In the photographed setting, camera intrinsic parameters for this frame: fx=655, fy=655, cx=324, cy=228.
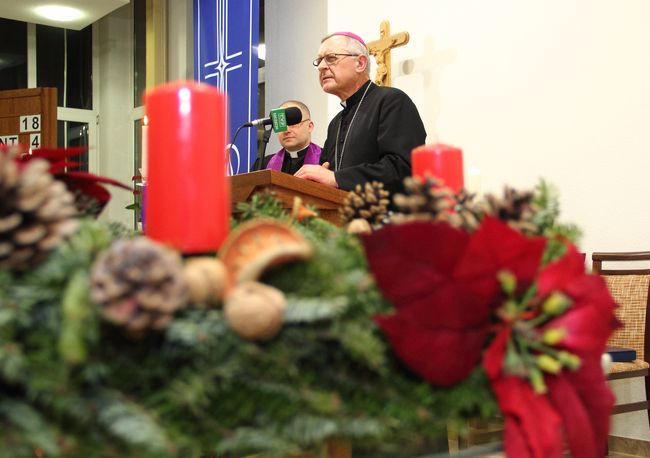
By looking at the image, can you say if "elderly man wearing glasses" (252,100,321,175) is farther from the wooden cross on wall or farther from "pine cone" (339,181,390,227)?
"pine cone" (339,181,390,227)

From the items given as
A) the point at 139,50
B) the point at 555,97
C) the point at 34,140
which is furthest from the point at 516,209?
the point at 139,50

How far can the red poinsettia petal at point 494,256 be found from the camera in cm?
43

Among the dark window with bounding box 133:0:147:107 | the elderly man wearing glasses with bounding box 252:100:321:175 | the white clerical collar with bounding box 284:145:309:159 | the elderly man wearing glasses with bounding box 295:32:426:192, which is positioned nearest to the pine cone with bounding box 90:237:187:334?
the elderly man wearing glasses with bounding box 295:32:426:192

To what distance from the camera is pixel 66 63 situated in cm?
707

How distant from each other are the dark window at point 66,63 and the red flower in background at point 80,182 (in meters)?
6.94

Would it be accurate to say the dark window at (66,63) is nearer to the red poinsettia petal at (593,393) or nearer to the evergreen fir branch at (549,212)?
the evergreen fir branch at (549,212)

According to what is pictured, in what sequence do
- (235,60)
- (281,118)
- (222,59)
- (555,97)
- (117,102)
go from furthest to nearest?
(117,102), (222,59), (235,60), (555,97), (281,118)

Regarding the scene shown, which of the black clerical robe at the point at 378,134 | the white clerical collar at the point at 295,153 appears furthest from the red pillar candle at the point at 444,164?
the white clerical collar at the point at 295,153

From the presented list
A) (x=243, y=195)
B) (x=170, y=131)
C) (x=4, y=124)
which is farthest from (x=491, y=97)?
(x=4, y=124)

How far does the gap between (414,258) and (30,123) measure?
15.7 ft

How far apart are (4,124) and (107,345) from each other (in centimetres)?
498

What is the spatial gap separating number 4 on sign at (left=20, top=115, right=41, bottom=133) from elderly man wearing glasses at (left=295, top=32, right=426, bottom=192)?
2835 millimetres

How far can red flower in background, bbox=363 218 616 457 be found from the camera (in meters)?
0.41

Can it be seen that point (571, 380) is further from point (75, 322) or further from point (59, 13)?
point (59, 13)
